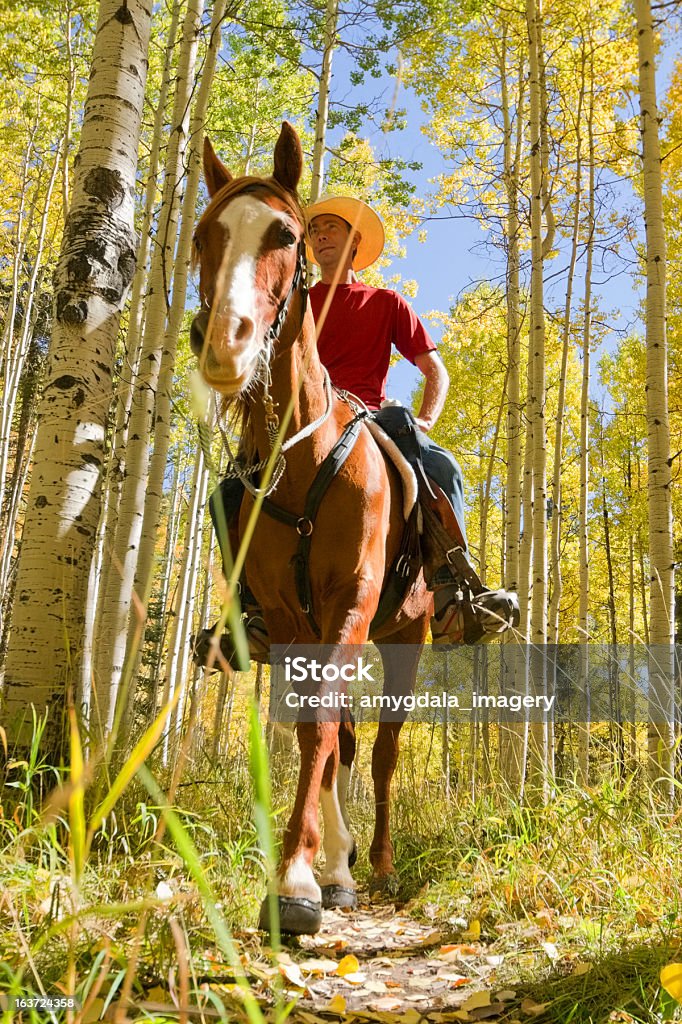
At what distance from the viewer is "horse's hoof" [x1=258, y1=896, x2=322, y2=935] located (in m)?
2.12

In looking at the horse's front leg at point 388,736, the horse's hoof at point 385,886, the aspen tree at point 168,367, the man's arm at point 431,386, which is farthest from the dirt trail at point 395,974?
the aspen tree at point 168,367

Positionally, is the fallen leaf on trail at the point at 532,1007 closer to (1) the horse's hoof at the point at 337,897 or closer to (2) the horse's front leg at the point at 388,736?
(1) the horse's hoof at the point at 337,897

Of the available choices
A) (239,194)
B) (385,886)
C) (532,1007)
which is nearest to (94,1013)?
(532,1007)

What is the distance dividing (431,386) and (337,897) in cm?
258

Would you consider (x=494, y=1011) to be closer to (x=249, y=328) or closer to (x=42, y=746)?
(x=249, y=328)

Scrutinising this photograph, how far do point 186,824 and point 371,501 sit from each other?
1.41 metres

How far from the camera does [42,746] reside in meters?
3.05

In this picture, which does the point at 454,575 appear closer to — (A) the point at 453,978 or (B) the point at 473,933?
(B) the point at 473,933

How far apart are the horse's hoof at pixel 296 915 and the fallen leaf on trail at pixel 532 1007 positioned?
64 centimetres

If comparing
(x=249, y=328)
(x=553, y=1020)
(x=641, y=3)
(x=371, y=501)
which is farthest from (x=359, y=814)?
(x=641, y=3)

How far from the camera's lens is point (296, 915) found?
2.13m

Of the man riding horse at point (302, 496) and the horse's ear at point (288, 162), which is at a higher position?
the horse's ear at point (288, 162)

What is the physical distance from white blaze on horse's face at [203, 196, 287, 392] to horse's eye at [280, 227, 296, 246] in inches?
1.3

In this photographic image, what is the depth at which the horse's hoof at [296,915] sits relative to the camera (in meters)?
2.12
